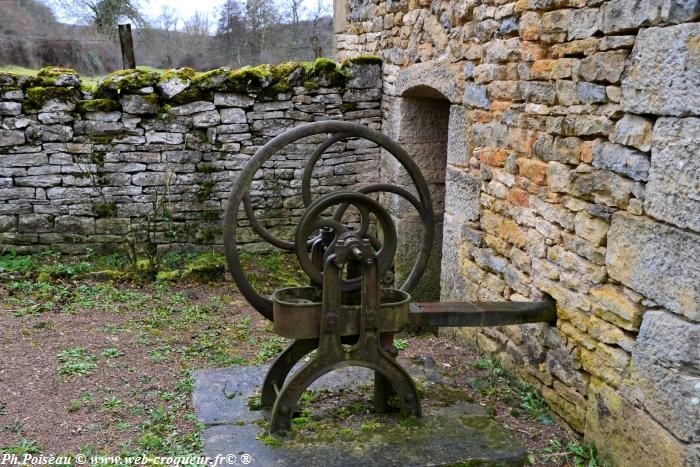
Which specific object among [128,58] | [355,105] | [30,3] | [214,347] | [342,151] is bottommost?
[214,347]

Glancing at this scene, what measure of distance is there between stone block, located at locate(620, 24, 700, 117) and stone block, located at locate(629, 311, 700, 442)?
2.63 ft

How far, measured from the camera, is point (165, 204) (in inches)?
258

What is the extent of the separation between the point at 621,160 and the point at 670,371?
0.87 m

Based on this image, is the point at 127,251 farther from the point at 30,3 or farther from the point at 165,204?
the point at 30,3

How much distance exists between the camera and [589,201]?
301 cm

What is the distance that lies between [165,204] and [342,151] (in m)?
1.88

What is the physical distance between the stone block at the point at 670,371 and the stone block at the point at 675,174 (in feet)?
1.30

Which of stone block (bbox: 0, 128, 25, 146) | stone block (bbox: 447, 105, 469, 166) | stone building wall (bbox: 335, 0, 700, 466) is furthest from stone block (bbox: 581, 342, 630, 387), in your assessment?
stone block (bbox: 0, 128, 25, 146)

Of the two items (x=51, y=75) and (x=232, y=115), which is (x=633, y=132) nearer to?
(x=232, y=115)

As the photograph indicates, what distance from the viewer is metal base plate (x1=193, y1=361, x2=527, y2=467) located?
114 inches

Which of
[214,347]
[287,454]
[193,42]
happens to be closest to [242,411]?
[287,454]

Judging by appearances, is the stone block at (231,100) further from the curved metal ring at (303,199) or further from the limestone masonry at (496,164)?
the curved metal ring at (303,199)

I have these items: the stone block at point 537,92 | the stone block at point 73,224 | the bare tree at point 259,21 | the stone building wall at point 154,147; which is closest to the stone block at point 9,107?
the stone building wall at point 154,147

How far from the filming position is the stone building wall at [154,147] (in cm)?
618
